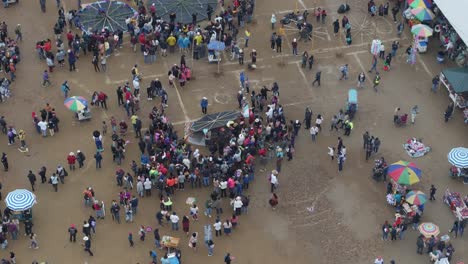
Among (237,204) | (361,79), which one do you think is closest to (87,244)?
(237,204)

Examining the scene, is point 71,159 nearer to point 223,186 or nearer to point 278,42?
point 223,186

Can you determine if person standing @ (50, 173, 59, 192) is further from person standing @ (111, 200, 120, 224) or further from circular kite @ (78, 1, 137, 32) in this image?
circular kite @ (78, 1, 137, 32)

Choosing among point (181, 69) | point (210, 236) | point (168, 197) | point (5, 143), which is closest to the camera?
point (210, 236)

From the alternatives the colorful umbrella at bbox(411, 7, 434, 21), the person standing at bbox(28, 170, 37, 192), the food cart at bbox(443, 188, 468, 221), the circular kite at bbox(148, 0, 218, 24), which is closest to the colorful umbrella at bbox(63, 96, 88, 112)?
the person standing at bbox(28, 170, 37, 192)

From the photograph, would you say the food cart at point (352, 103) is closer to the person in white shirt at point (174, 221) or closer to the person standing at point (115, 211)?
the person in white shirt at point (174, 221)

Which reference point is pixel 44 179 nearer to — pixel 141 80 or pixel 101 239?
pixel 101 239

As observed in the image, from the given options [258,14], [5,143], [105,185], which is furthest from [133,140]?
[258,14]
